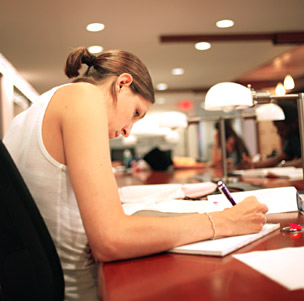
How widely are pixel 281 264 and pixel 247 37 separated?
4.86 m

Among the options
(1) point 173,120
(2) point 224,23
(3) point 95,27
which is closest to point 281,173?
(1) point 173,120

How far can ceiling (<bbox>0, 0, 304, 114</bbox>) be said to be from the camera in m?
3.99

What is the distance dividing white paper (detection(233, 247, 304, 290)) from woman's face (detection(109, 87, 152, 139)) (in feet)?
1.74

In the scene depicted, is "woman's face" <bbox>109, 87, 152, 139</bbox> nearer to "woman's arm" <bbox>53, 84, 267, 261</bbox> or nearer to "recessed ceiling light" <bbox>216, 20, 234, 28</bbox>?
"woman's arm" <bbox>53, 84, 267, 261</bbox>

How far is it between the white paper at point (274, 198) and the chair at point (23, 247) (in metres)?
0.61

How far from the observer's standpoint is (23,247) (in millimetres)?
755

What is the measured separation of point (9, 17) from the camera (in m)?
4.10

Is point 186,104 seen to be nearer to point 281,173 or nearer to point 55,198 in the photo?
point 281,173

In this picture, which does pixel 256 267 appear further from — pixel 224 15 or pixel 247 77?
pixel 247 77

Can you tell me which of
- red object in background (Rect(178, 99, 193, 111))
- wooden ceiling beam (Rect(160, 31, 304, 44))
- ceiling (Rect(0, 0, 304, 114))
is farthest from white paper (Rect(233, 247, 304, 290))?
red object in background (Rect(178, 99, 193, 111))

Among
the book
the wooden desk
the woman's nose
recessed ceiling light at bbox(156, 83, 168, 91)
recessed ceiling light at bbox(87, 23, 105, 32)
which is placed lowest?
the wooden desk

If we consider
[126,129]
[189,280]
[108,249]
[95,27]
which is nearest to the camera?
[189,280]

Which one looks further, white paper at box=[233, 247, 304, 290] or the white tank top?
the white tank top

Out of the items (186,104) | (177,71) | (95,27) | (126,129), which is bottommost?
(126,129)
